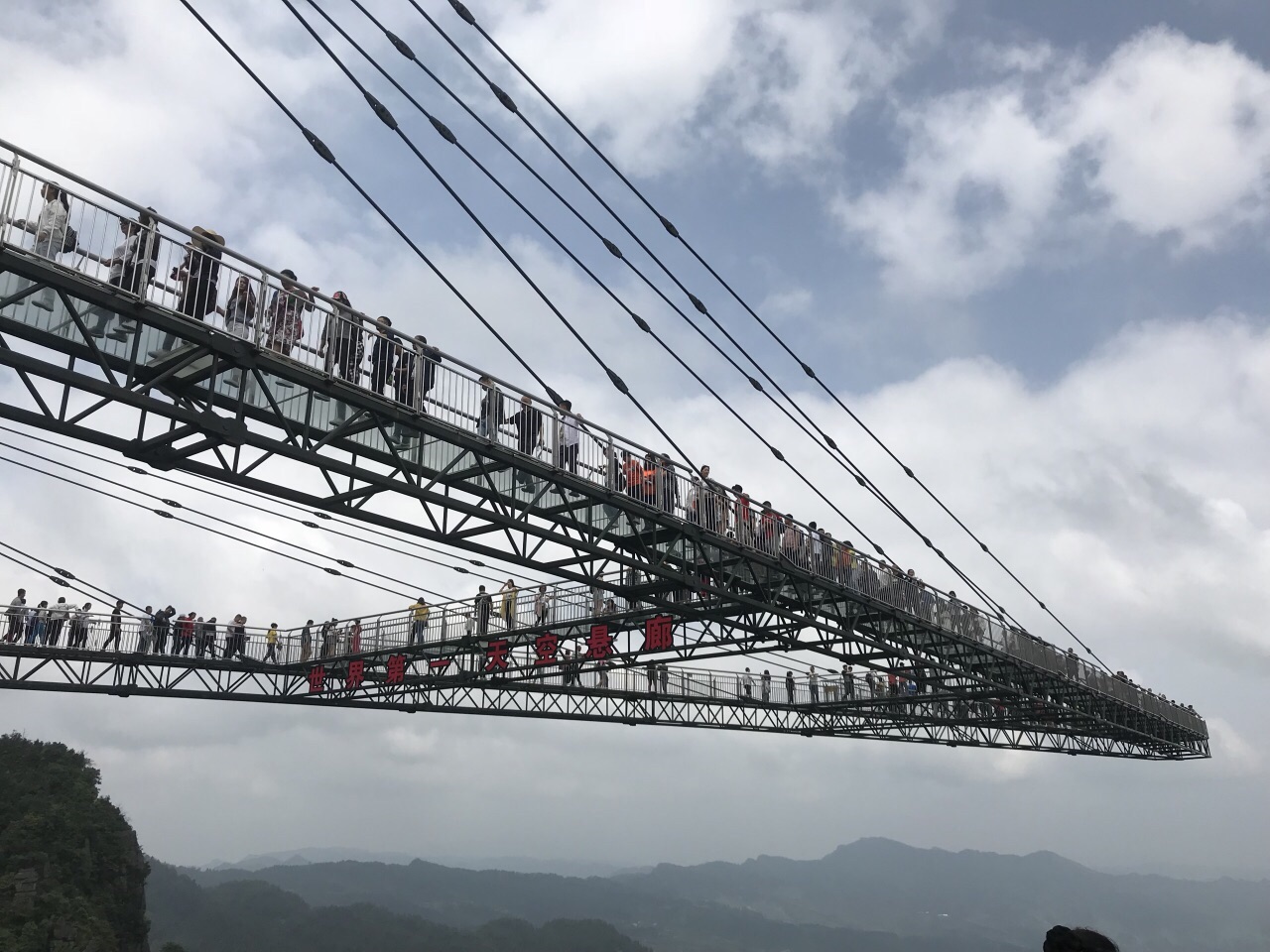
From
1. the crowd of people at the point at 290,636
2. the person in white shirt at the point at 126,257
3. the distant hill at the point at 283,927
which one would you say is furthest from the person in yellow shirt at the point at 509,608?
the distant hill at the point at 283,927

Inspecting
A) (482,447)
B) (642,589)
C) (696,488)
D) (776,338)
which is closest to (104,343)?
(482,447)

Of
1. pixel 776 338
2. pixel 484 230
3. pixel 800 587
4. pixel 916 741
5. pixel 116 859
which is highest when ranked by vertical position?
pixel 776 338

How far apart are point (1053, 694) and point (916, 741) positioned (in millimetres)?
6080

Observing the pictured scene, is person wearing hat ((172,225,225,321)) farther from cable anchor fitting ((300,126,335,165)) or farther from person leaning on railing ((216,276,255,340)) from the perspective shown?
cable anchor fitting ((300,126,335,165))

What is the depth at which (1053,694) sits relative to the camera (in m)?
33.5

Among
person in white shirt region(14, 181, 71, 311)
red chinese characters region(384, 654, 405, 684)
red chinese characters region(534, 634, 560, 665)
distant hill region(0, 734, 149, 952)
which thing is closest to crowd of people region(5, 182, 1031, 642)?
person in white shirt region(14, 181, 71, 311)

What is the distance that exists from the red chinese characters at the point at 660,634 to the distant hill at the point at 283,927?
479 ft

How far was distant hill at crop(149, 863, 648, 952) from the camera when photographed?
14575 cm

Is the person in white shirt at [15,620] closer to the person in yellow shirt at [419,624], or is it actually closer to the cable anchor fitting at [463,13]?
the person in yellow shirt at [419,624]

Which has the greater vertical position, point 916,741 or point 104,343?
point 104,343

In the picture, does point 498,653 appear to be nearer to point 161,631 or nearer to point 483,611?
Result: point 483,611

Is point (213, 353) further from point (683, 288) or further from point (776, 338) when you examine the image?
point (776, 338)

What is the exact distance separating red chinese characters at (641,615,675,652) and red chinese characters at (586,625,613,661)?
967 millimetres

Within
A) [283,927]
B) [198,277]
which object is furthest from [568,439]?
[283,927]
